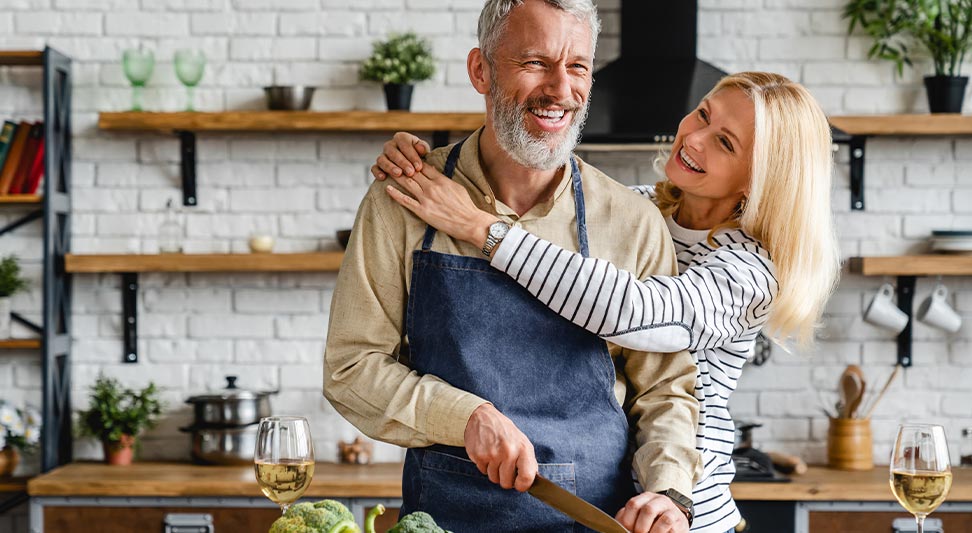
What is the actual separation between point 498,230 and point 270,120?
219cm

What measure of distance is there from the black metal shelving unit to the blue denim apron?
2439mm

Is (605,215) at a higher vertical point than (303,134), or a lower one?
lower

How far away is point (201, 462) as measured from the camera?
3764 mm

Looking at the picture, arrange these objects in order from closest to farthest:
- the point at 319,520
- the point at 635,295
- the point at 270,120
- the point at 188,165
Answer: the point at 319,520
the point at 635,295
the point at 270,120
the point at 188,165

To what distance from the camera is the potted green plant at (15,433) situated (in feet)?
12.3

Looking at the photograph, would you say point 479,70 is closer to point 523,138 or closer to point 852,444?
point 523,138

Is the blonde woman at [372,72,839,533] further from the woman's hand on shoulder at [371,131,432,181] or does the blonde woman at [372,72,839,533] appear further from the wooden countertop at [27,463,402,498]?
the wooden countertop at [27,463,402,498]

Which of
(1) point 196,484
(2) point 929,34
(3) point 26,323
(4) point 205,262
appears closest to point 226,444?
(1) point 196,484

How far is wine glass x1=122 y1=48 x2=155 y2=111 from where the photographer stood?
383 cm

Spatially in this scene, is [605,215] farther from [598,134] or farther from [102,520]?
[102,520]

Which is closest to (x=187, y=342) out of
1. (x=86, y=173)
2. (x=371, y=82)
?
(x=86, y=173)

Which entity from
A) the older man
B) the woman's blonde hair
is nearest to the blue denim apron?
the older man

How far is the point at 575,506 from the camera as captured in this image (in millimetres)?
1481

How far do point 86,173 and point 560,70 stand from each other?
2.76 meters
